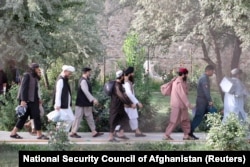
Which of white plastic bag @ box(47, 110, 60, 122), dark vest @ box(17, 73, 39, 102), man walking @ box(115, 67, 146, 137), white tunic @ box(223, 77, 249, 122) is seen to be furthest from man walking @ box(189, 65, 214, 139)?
dark vest @ box(17, 73, 39, 102)

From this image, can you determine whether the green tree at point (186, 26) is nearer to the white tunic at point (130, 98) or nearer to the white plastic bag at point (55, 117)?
the white tunic at point (130, 98)

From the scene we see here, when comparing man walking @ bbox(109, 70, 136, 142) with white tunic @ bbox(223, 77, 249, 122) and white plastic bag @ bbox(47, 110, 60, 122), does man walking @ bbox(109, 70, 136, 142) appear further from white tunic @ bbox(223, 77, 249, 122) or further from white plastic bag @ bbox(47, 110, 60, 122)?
white tunic @ bbox(223, 77, 249, 122)

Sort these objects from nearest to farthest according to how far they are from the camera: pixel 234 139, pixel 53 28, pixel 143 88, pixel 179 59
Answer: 1. pixel 234 139
2. pixel 143 88
3. pixel 53 28
4. pixel 179 59

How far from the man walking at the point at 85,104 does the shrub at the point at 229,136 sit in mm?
3671

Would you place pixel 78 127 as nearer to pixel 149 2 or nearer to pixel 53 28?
pixel 53 28

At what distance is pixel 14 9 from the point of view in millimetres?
13016

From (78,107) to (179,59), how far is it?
18.4 metres

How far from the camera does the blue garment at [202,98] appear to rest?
38.1ft

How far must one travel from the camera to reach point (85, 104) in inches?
466

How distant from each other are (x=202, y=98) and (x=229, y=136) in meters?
3.17

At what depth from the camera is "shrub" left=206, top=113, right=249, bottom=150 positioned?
8.58 meters

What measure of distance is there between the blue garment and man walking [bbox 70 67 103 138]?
2.18 metres

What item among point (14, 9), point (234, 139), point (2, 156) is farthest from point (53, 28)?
point (234, 139)
